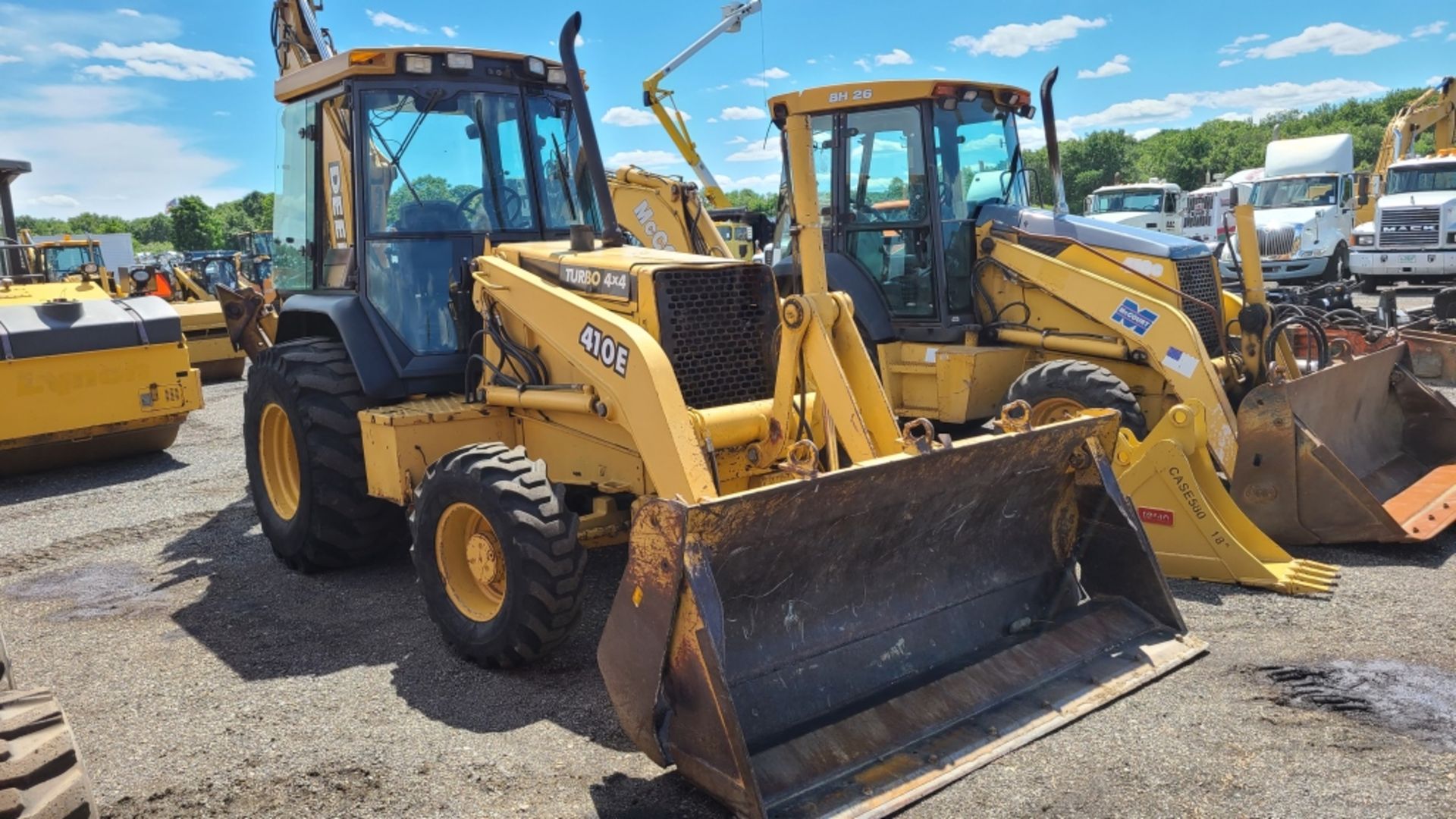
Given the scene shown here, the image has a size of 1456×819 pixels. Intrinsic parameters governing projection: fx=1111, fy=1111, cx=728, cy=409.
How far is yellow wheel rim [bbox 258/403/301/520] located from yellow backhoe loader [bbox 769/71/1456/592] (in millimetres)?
3270

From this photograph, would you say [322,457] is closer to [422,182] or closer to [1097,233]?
[422,182]

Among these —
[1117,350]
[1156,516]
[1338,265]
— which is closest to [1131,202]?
[1338,265]

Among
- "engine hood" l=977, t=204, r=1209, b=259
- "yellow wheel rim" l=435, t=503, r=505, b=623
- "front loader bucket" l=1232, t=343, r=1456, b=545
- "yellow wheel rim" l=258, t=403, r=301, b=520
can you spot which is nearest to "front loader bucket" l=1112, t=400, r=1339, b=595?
"front loader bucket" l=1232, t=343, r=1456, b=545

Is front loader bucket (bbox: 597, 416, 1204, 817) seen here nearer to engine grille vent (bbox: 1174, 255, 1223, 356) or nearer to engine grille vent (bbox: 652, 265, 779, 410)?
engine grille vent (bbox: 652, 265, 779, 410)

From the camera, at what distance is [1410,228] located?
60.0ft

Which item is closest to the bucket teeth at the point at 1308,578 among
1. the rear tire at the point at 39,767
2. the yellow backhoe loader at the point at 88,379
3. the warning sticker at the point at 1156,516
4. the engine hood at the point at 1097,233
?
the warning sticker at the point at 1156,516

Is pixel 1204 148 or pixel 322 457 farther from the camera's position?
pixel 1204 148

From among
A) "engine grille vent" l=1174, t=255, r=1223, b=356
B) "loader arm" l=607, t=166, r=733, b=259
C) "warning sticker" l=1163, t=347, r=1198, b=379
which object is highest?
"loader arm" l=607, t=166, r=733, b=259

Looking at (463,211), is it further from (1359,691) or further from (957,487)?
(1359,691)

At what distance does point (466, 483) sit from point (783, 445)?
130 centimetres

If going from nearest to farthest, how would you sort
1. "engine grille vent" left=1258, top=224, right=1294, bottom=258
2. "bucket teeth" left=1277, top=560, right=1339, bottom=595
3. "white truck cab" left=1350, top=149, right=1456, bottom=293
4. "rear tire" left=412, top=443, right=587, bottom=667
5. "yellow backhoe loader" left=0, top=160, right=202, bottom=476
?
"rear tire" left=412, top=443, right=587, bottom=667
"bucket teeth" left=1277, top=560, right=1339, bottom=595
"yellow backhoe loader" left=0, top=160, right=202, bottom=476
"white truck cab" left=1350, top=149, right=1456, bottom=293
"engine grille vent" left=1258, top=224, right=1294, bottom=258

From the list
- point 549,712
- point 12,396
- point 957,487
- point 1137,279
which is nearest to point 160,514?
point 12,396

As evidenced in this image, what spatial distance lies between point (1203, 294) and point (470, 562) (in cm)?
524

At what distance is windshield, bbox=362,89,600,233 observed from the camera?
5762mm
